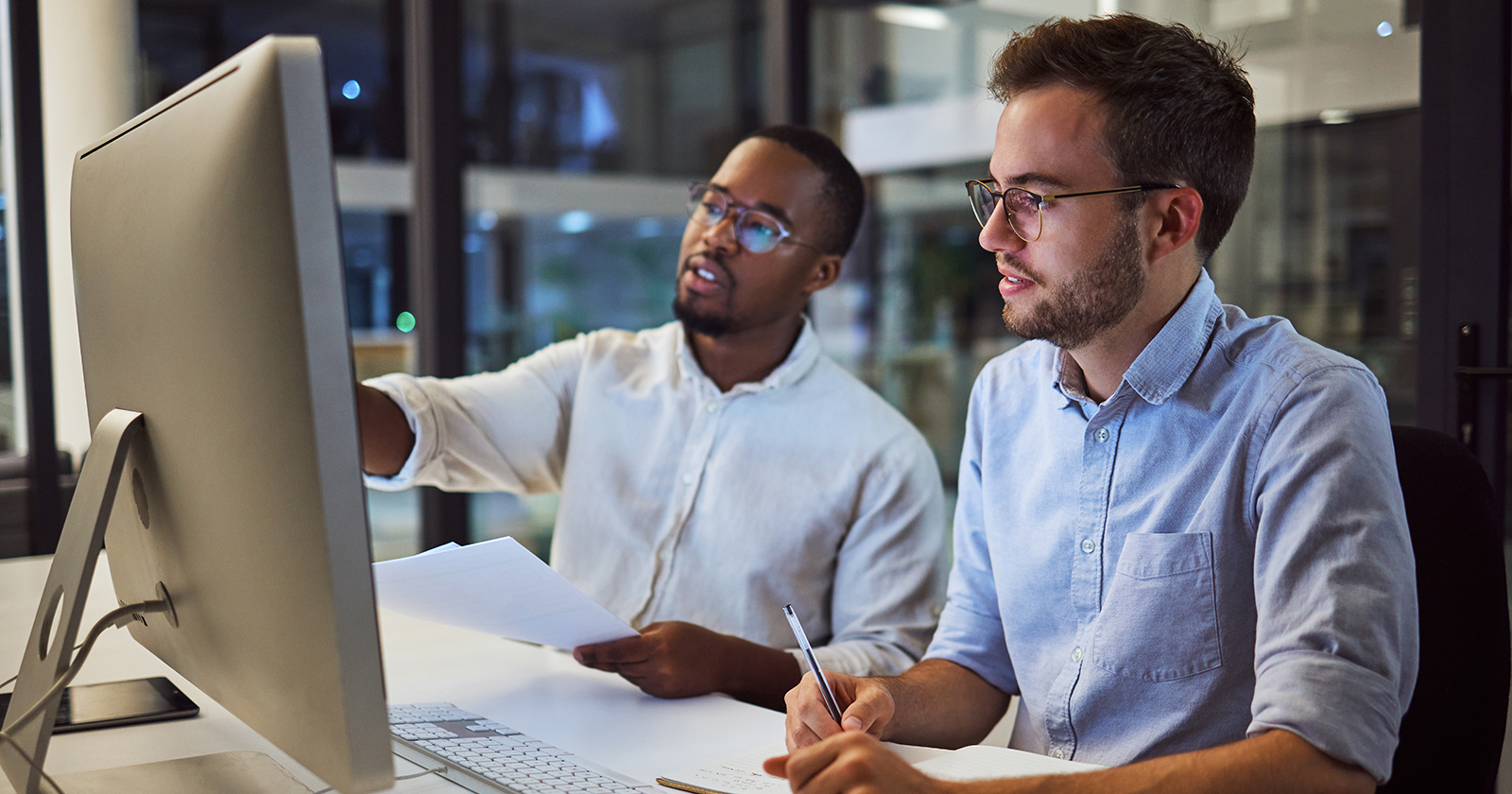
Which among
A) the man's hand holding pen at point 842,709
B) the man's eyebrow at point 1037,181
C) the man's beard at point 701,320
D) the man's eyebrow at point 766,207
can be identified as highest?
the man's eyebrow at point 766,207

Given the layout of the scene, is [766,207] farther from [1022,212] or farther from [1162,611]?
[1162,611]

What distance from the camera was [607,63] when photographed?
5.05 meters

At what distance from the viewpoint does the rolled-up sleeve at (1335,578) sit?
2.86 ft

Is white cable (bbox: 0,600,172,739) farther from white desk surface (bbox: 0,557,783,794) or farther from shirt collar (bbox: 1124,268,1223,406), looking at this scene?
shirt collar (bbox: 1124,268,1223,406)

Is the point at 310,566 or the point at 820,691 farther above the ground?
the point at 310,566

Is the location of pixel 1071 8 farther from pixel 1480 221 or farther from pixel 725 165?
pixel 725 165

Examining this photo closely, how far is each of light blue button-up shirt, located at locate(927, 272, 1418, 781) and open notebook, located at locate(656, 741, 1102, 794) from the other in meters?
0.18

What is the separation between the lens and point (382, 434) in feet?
5.19

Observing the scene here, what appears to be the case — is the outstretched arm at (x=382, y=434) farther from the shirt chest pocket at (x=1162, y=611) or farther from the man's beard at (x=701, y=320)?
the shirt chest pocket at (x=1162, y=611)

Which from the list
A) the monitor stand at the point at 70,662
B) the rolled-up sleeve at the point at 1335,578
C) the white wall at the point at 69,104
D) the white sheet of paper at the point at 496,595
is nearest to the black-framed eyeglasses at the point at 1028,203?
the rolled-up sleeve at the point at 1335,578

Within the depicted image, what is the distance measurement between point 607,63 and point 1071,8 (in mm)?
2875

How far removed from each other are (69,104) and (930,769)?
10.4ft

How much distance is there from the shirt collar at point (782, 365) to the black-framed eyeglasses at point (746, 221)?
6.1 inches

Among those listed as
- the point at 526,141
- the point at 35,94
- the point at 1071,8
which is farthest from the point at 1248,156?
the point at 526,141
